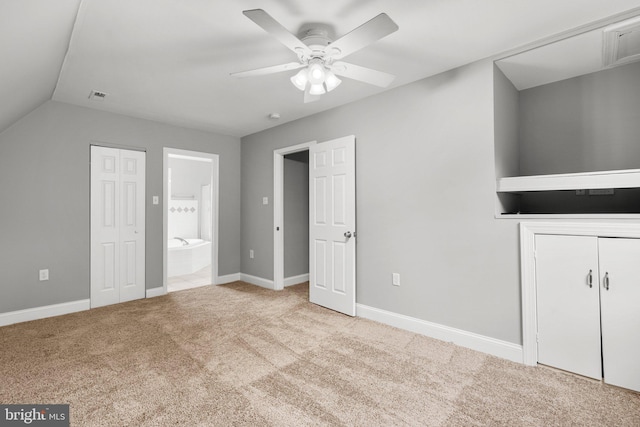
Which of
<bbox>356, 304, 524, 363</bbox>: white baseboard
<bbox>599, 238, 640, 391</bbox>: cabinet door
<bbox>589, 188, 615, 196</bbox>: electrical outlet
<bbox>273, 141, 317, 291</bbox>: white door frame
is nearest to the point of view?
<bbox>599, 238, 640, 391</bbox>: cabinet door

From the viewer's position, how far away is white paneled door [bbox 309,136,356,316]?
3.36m

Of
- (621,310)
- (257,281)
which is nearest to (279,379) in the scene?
(621,310)

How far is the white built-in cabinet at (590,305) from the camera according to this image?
1.98 meters

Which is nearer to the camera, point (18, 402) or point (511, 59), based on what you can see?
point (18, 402)

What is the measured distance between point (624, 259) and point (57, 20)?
396 centimetres

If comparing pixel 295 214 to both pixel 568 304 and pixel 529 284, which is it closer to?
pixel 529 284

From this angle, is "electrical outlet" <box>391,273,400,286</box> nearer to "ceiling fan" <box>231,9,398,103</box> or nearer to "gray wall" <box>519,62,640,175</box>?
"gray wall" <box>519,62,640,175</box>

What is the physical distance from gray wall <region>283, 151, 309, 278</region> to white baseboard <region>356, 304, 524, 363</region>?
5.70ft

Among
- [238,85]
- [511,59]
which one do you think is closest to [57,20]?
[238,85]

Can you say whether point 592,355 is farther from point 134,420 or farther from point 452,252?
point 134,420

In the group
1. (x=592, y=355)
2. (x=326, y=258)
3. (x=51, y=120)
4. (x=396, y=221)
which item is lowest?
(x=592, y=355)

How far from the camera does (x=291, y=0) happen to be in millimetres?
1785

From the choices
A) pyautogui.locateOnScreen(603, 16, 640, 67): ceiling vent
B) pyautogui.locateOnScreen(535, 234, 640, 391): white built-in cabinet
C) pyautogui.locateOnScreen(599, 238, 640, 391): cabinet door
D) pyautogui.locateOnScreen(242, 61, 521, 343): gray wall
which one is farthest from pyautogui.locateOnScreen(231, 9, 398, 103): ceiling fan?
pyautogui.locateOnScreen(599, 238, 640, 391): cabinet door

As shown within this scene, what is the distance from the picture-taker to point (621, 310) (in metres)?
2.01
